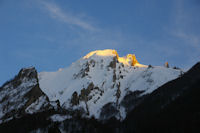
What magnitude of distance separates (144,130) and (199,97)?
32.0m

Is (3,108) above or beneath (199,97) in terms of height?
above

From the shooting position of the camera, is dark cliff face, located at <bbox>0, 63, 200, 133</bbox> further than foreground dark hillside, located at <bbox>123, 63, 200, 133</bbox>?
Yes

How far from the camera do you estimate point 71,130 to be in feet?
→ 619

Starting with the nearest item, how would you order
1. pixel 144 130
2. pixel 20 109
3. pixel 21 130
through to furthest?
pixel 144 130 → pixel 21 130 → pixel 20 109

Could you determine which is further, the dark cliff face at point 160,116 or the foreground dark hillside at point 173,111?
the dark cliff face at point 160,116

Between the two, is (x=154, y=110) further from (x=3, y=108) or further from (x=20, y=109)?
(x=3, y=108)

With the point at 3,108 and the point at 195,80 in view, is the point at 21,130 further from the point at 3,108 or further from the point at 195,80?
the point at 195,80

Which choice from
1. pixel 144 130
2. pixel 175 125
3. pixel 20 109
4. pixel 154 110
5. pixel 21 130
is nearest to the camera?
pixel 175 125

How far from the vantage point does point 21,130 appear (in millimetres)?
167875

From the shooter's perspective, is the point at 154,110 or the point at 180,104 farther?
the point at 154,110

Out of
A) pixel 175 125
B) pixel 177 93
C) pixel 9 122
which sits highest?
pixel 177 93

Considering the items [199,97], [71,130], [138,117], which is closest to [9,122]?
[71,130]

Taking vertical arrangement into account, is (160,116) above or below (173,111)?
below

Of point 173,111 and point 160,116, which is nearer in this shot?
point 173,111
